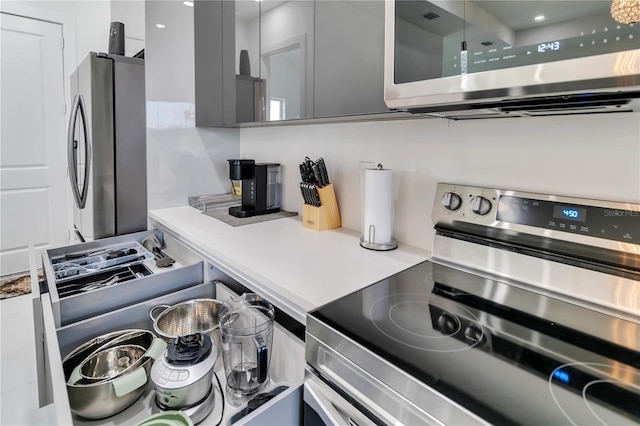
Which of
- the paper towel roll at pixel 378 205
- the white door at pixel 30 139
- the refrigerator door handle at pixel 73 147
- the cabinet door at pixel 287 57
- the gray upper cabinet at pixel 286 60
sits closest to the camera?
the gray upper cabinet at pixel 286 60

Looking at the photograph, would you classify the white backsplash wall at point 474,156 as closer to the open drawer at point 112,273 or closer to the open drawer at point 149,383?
the open drawer at point 149,383

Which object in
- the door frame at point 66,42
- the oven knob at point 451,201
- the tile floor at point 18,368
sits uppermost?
the door frame at point 66,42

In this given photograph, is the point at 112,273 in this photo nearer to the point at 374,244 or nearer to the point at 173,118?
the point at 173,118

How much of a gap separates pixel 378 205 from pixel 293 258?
35 cm

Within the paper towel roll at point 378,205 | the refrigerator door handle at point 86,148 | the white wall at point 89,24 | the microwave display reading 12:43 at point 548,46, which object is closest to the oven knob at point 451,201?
the paper towel roll at point 378,205

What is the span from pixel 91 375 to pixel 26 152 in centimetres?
316

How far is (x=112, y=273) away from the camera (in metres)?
1.43

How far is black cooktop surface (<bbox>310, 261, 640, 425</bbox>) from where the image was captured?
1.61 feet

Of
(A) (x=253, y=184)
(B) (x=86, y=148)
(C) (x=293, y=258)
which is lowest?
(C) (x=293, y=258)

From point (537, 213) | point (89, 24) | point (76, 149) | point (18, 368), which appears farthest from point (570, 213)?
point (89, 24)

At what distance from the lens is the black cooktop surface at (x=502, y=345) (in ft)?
1.61

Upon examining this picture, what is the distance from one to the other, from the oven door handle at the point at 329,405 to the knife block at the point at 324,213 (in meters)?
0.76

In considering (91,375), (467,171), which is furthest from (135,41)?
(467,171)

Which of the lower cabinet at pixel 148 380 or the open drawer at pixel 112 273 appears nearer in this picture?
the lower cabinet at pixel 148 380
